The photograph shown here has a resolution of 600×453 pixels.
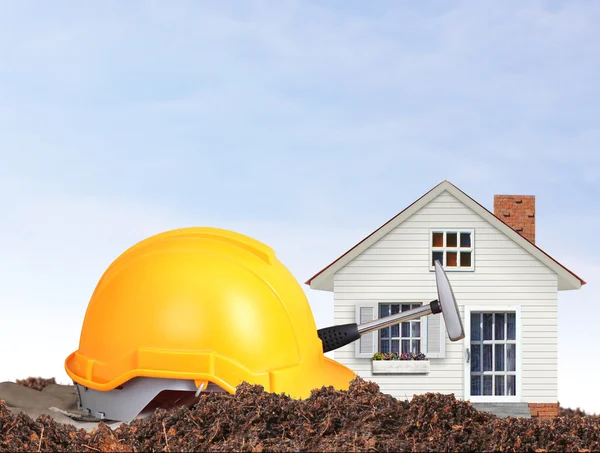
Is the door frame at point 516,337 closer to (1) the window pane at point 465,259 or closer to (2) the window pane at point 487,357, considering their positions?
(2) the window pane at point 487,357

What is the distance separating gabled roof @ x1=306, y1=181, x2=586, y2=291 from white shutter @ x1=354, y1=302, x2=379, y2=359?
65 centimetres

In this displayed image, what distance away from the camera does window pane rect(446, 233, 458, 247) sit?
1171cm

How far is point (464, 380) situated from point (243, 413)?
25.8 feet

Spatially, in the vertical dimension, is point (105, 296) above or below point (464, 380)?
above

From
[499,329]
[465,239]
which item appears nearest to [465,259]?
[465,239]

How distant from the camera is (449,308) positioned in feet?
20.8

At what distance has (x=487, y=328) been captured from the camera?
11.7 metres

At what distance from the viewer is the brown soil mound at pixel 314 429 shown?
3.97 m

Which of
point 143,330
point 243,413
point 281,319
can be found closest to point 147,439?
point 243,413

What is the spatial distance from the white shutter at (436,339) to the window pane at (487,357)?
0.92m

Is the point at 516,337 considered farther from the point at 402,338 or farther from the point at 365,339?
the point at 365,339

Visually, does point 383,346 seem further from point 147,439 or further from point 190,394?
point 147,439

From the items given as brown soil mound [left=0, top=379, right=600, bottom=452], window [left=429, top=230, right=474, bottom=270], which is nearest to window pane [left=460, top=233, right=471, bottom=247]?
window [left=429, top=230, right=474, bottom=270]

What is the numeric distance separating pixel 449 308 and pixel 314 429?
2.52m
